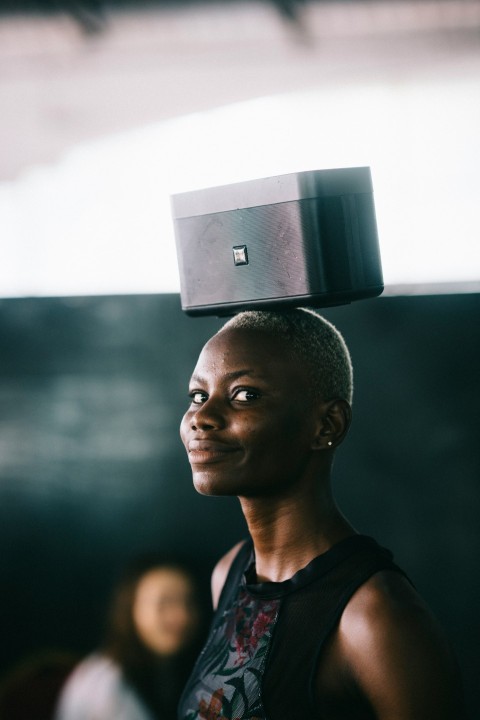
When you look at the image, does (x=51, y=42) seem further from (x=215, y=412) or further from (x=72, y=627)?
(x=72, y=627)

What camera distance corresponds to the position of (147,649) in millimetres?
2561

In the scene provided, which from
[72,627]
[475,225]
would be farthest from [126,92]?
[72,627]

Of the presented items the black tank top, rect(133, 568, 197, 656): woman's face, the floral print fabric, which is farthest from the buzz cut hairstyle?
rect(133, 568, 197, 656): woman's face

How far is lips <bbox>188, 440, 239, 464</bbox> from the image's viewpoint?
1307 mm

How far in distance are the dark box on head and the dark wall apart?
1179 mm

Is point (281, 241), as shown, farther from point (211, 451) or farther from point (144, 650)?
point (144, 650)

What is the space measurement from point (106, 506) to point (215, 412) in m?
1.45

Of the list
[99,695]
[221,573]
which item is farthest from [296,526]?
[99,695]

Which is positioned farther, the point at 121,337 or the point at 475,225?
the point at 121,337

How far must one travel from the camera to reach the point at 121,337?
2617 millimetres

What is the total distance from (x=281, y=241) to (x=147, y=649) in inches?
68.1

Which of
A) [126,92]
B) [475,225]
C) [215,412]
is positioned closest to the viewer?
[215,412]

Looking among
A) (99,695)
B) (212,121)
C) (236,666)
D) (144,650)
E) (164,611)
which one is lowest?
(99,695)

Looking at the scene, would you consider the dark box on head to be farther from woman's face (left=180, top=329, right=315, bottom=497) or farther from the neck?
the neck
